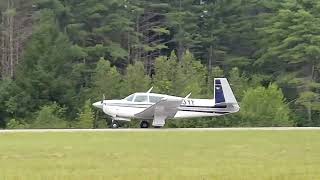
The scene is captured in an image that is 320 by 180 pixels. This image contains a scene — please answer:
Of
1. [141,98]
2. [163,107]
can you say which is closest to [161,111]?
[163,107]

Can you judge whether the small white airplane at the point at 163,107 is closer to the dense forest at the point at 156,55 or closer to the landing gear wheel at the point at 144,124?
the landing gear wheel at the point at 144,124

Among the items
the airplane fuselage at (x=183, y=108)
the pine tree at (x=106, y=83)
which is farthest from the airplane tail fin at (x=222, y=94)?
the pine tree at (x=106, y=83)

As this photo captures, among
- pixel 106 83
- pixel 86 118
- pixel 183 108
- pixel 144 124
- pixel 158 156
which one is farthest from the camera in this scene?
pixel 106 83

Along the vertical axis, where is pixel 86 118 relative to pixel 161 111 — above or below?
below

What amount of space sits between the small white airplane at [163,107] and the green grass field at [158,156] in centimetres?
644

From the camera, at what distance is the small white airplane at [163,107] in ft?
117

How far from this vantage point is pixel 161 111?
35.5 metres

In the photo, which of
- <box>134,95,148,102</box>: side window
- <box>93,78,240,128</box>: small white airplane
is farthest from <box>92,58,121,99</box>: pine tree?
<box>134,95,148,102</box>: side window

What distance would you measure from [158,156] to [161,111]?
16810 mm

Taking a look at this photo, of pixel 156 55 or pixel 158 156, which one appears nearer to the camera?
pixel 158 156

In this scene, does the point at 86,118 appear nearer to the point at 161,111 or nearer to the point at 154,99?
the point at 154,99

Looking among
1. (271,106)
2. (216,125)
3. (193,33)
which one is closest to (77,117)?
(216,125)

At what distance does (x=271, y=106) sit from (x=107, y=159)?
2542cm

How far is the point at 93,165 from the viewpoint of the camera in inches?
641
